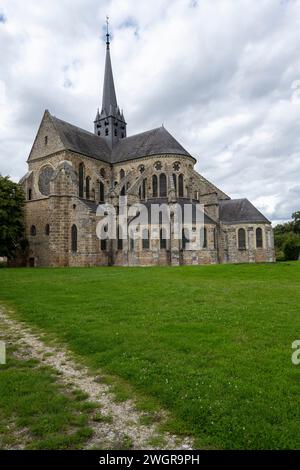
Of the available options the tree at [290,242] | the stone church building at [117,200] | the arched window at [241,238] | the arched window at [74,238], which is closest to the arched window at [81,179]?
the stone church building at [117,200]

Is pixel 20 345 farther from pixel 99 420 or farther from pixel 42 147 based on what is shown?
pixel 42 147

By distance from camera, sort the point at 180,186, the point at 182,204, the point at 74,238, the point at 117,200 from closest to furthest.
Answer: the point at 74,238 → the point at 117,200 → the point at 182,204 → the point at 180,186

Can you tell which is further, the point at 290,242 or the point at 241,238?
the point at 290,242

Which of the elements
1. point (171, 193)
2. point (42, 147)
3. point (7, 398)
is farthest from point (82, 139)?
point (7, 398)

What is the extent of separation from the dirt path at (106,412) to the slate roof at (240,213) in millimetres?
35461

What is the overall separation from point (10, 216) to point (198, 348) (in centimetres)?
3395

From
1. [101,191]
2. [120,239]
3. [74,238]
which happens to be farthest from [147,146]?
[74,238]

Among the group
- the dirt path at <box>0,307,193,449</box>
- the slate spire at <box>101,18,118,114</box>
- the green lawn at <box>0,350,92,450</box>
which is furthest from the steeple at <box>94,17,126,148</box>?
the green lawn at <box>0,350,92,450</box>

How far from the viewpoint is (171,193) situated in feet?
123

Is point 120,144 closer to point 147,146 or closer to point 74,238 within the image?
point 147,146

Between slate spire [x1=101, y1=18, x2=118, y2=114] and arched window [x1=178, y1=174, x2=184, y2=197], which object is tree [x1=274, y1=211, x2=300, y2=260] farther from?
slate spire [x1=101, y1=18, x2=118, y2=114]

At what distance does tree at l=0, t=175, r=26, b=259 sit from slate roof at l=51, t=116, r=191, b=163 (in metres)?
7.97

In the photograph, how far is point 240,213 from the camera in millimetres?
41531

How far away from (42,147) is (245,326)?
38536mm
